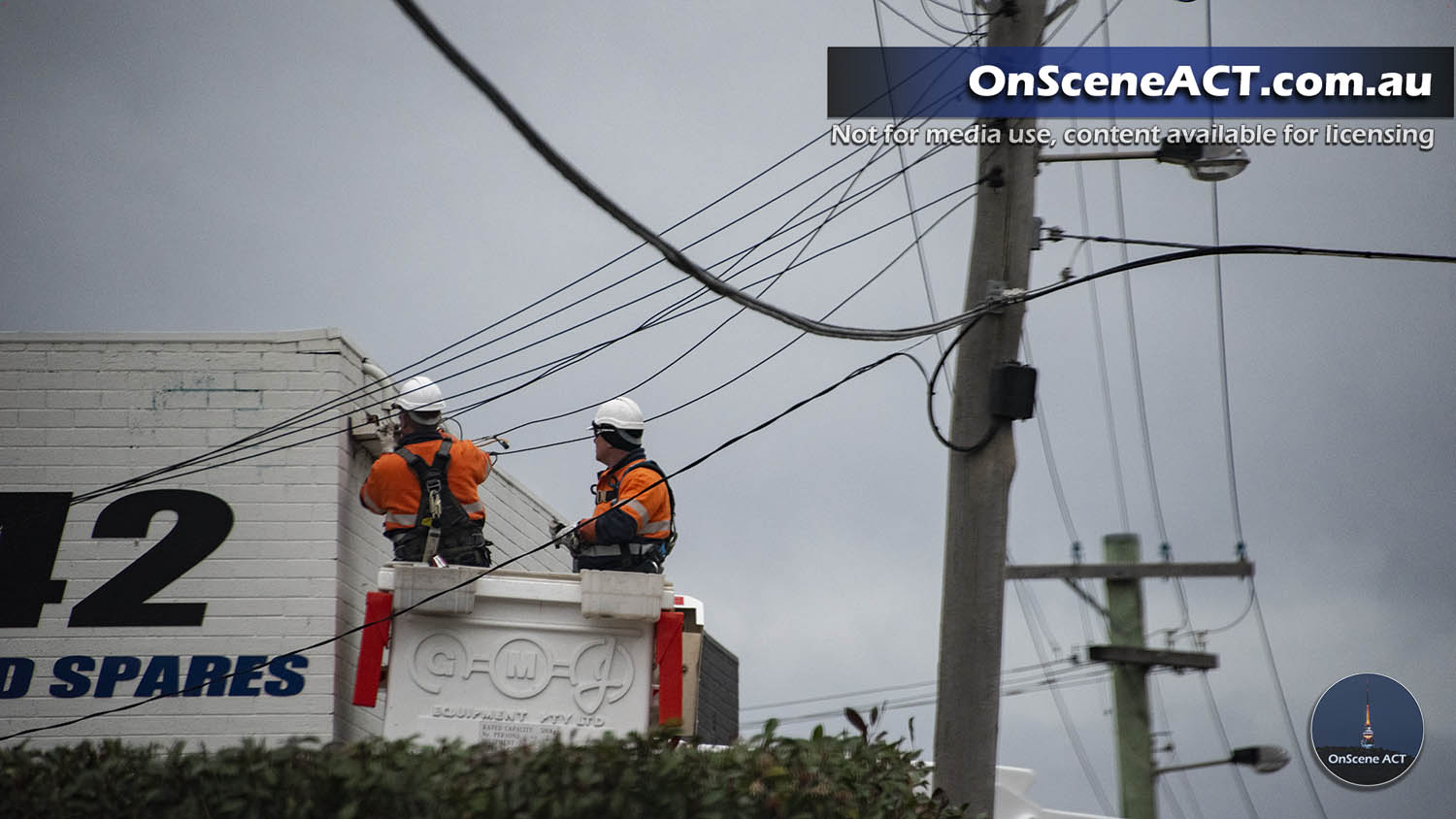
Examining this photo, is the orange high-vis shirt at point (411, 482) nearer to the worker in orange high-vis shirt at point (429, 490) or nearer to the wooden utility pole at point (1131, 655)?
the worker in orange high-vis shirt at point (429, 490)

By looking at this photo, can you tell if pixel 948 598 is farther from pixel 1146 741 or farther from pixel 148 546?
pixel 1146 741

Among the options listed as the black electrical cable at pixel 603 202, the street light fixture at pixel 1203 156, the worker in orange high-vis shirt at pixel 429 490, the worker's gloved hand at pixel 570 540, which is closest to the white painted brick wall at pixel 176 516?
the worker in orange high-vis shirt at pixel 429 490

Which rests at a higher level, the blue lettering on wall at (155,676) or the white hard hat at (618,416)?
the white hard hat at (618,416)

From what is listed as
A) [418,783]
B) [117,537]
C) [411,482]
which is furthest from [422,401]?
[418,783]

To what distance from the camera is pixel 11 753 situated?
20.5ft

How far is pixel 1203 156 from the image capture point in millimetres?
10773

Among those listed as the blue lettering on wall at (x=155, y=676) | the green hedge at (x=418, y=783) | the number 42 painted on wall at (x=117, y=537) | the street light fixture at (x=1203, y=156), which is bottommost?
the green hedge at (x=418, y=783)

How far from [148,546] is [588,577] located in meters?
3.98

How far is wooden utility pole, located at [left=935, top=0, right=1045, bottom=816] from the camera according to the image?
9.09m

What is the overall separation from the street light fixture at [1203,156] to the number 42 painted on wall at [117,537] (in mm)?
7055

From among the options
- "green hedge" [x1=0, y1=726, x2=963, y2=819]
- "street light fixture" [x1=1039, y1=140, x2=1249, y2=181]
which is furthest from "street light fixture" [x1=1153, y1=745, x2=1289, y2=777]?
"green hedge" [x1=0, y1=726, x2=963, y2=819]

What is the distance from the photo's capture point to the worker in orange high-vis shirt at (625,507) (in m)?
9.77

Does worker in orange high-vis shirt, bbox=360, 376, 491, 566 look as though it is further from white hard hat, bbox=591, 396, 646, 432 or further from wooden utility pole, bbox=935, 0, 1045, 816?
wooden utility pole, bbox=935, 0, 1045, 816

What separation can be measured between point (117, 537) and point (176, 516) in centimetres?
45
